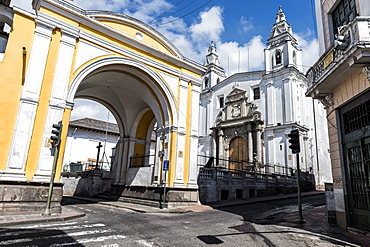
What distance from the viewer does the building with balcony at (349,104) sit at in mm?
6668

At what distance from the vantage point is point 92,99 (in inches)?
681

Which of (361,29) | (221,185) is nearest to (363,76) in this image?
(361,29)

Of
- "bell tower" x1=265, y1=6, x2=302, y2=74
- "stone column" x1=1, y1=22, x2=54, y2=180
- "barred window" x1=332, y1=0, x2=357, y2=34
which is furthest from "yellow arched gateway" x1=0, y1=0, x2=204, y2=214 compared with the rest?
"bell tower" x1=265, y1=6, x2=302, y2=74

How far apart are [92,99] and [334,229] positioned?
1535 centimetres

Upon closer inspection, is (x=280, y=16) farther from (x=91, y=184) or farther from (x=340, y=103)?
(x=91, y=184)

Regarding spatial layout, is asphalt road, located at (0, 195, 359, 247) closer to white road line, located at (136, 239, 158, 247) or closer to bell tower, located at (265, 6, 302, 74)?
white road line, located at (136, 239, 158, 247)

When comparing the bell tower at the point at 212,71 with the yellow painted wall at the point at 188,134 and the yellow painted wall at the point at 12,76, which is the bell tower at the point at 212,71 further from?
the yellow painted wall at the point at 12,76

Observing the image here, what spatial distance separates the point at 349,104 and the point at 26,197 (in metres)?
11.1

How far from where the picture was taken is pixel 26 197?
8.68m

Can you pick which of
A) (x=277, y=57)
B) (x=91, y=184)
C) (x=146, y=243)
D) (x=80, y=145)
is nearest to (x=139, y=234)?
(x=146, y=243)

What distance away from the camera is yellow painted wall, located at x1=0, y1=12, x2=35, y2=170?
8.88 meters

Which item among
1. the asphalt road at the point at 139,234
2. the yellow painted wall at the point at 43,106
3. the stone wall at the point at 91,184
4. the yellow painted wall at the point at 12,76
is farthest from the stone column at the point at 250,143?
the yellow painted wall at the point at 12,76

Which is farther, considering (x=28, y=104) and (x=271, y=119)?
(x=271, y=119)

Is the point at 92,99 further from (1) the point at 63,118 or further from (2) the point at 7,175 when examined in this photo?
(2) the point at 7,175
